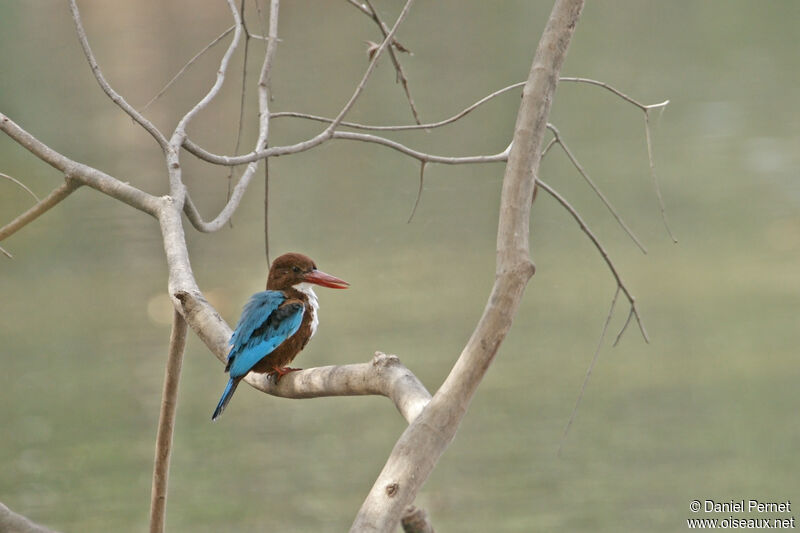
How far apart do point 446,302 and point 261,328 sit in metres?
2.53

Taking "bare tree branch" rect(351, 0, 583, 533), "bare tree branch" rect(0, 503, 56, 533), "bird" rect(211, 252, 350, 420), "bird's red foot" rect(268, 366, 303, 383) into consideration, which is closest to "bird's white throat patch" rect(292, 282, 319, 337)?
"bird" rect(211, 252, 350, 420)

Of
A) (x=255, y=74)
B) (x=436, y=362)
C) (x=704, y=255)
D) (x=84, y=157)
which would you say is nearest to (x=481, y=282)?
(x=436, y=362)

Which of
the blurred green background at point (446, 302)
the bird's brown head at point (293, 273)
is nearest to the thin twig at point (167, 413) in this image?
the bird's brown head at point (293, 273)

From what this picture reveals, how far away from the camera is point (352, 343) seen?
12.9 feet

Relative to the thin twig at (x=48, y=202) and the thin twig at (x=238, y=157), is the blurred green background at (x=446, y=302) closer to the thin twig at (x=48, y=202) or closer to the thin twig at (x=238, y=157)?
the thin twig at (x=238, y=157)

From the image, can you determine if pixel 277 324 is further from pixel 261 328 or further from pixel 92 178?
pixel 92 178

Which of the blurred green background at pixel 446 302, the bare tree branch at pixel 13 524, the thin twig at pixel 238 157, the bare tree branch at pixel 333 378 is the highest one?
the blurred green background at pixel 446 302

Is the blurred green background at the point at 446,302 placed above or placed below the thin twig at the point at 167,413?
above

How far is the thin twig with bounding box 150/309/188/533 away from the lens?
1.72 m

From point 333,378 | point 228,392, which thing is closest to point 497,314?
point 333,378

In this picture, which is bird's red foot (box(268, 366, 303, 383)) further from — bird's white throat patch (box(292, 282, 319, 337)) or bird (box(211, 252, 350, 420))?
bird's white throat patch (box(292, 282, 319, 337))

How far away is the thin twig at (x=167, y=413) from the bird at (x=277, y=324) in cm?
8

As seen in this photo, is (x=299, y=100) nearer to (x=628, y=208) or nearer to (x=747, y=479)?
(x=628, y=208)

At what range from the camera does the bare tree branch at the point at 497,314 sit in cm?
104
